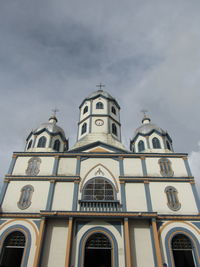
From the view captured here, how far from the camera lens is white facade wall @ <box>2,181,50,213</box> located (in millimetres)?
15451

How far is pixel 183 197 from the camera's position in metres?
16.0

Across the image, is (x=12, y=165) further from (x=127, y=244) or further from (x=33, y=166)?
(x=127, y=244)

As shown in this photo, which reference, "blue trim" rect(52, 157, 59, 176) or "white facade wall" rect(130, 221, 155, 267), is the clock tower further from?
"white facade wall" rect(130, 221, 155, 267)

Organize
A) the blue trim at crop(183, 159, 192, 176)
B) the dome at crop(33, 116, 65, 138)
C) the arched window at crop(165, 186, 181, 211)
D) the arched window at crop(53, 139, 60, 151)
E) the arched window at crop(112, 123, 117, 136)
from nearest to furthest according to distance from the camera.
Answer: the arched window at crop(165, 186, 181, 211) < the blue trim at crop(183, 159, 192, 176) < the arched window at crop(53, 139, 60, 151) < the dome at crop(33, 116, 65, 138) < the arched window at crop(112, 123, 117, 136)

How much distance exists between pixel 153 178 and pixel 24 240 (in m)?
10.4

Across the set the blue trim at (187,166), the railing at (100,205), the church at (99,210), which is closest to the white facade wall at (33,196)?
the church at (99,210)

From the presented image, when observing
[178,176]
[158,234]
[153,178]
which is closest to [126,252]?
[158,234]

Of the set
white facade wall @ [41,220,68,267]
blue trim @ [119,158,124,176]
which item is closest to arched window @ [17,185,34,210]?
white facade wall @ [41,220,68,267]

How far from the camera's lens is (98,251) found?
15875mm

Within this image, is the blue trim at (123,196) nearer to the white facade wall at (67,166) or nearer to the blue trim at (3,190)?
the white facade wall at (67,166)

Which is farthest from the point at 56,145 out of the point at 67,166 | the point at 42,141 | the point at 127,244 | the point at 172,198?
the point at 172,198

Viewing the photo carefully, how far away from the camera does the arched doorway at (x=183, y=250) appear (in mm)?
14039

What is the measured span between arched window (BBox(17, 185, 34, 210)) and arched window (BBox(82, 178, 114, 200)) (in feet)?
13.5

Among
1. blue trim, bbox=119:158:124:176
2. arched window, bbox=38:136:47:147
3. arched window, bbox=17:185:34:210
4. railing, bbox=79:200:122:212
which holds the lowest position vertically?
railing, bbox=79:200:122:212
